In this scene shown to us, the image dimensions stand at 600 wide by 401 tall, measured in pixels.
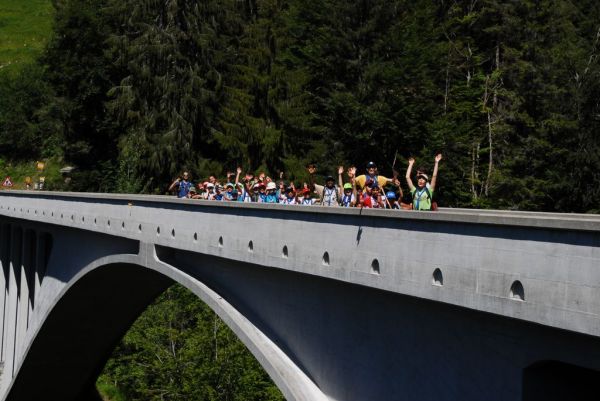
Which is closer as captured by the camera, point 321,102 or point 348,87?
point 348,87

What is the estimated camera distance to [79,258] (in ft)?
85.9

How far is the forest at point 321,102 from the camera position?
111ft

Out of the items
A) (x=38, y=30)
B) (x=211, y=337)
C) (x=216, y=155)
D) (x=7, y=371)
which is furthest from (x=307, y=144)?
(x=38, y=30)

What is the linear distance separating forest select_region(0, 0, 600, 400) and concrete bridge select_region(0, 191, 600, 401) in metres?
15.0

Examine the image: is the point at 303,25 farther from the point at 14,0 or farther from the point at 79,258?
the point at 14,0

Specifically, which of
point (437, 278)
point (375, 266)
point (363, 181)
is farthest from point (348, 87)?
point (437, 278)

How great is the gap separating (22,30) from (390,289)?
10370cm

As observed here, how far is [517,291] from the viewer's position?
25.8ft

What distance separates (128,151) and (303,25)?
494 inches

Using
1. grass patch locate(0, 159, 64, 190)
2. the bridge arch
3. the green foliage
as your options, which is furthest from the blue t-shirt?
grass patch locate(0, 159, 64, 190)

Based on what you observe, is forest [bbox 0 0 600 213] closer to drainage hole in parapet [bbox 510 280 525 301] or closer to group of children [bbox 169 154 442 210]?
group of children [bbox 169 154 442 210]

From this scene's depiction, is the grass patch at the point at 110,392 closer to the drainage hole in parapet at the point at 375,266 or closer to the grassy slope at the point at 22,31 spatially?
the drainage hole in parapet at the point at 375,266

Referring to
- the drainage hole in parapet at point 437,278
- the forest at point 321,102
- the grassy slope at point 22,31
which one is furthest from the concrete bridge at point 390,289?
the grassy slope at point 22,31

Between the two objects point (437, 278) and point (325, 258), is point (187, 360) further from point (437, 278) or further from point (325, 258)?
point (437, 278)
